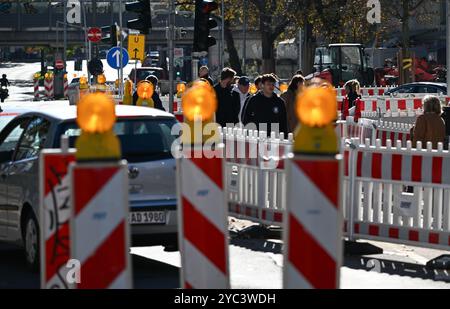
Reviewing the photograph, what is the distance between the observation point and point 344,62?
57312mm

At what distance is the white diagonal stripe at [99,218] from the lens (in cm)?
613

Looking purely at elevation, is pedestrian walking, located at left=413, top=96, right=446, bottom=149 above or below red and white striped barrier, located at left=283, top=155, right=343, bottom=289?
below

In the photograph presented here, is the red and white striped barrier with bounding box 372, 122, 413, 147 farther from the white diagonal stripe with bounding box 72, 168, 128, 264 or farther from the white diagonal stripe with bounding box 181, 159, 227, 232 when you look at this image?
the white diagonal stripe with bounding box 72, 168, 128, 264

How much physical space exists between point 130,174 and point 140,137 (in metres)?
0.44

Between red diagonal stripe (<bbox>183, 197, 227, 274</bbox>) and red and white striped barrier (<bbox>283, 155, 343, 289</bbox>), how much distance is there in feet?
3.11

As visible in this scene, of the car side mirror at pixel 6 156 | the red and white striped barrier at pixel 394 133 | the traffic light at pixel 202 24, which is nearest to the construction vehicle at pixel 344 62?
the red and white striped barrier at pixel 394 133

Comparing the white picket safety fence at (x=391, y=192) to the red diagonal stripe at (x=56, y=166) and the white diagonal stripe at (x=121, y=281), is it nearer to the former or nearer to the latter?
the red diagonal stripe at (x=56, y=166)

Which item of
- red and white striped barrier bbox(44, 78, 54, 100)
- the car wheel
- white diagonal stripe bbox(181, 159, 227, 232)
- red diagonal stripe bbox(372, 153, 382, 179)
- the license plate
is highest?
white diagonal stripe bbox(181, 159, 227, 232)

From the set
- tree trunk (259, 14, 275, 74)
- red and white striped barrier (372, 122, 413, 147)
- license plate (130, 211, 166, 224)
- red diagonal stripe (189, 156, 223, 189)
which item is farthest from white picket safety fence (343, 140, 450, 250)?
tree trunk (259, 14, 275, 74)

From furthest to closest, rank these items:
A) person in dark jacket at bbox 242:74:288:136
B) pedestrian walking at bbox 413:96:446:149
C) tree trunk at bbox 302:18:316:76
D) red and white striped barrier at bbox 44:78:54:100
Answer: red and white striped barrier at bbox 44:78:54:100 < tree trunk at bbox 302:18:316:76 < person in dark jacket at bbox 242:74:288:136 < pedestrian walking at bbox 413:96:446:149

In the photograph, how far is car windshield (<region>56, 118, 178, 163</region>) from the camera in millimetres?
11477

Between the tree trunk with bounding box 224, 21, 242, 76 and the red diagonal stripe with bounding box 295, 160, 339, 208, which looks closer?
the red diagonal stripe with bounding box 295, 160, 339, 208

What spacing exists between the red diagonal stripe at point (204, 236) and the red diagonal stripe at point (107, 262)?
0.82 m
